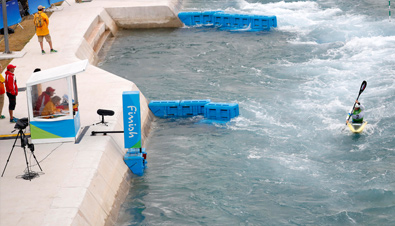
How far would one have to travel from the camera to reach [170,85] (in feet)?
83.9

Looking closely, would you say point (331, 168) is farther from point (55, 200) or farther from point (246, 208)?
point (55, 200)

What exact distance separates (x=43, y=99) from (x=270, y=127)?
830 centimetres

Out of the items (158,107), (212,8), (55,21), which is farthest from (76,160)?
(212,8)

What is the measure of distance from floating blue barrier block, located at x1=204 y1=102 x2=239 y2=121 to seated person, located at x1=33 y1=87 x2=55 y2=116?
273 inches

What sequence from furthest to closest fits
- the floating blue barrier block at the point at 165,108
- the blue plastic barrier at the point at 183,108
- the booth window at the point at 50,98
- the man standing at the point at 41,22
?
the man standing at the point at 41,22 → the floating blue barrier block at the point at 165,108 → the blue plastic barrier at the point at 183,108 → the booth window at the point at 50,98

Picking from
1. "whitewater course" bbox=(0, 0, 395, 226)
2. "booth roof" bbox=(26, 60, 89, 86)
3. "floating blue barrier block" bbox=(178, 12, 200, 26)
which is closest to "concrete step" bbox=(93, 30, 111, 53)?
"whitewater course" bbox=(0, 0, 395, 226)

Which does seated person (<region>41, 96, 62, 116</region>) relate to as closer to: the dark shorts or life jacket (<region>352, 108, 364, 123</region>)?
the dark shorts

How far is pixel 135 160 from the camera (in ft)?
54.9

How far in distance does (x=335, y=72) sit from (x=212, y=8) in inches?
646

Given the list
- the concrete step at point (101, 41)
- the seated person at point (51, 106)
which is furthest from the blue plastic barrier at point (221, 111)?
the concrete step at point (101, 41)

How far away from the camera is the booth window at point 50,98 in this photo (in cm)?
1588

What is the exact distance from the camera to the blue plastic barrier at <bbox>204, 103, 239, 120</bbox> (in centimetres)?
2117

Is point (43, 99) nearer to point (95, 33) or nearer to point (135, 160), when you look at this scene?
point (135, 160)

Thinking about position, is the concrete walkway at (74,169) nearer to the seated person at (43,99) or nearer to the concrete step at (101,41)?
the seated person at (43,99)
